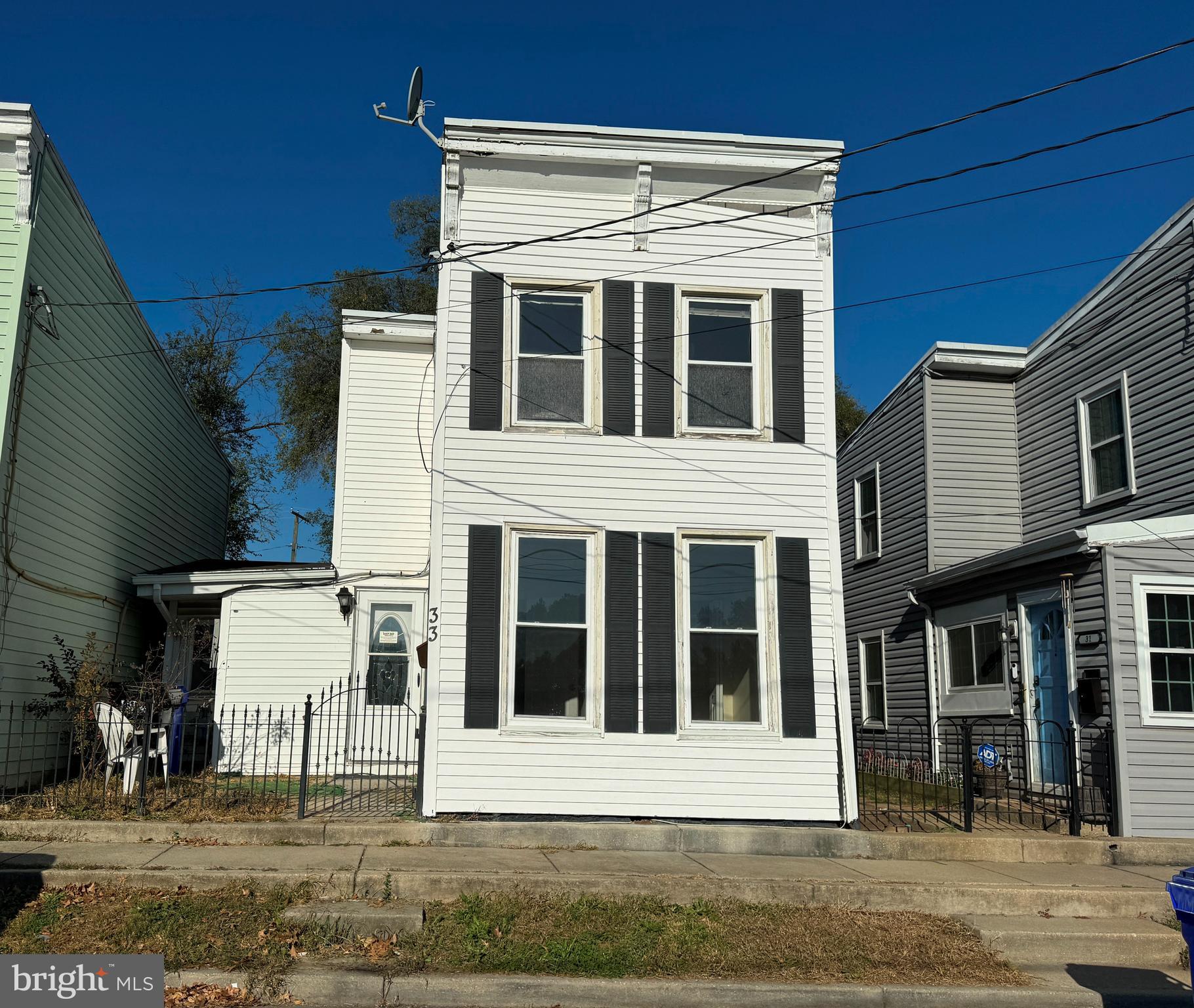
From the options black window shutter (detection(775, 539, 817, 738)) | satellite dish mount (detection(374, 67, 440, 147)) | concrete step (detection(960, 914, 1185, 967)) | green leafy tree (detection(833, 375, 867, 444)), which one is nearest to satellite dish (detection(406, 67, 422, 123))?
satellite dish mount (detection(374, 67, 440, 147))

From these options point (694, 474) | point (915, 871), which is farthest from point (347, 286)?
point (915, 871)

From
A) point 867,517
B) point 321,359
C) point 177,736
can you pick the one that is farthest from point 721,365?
point 321,359

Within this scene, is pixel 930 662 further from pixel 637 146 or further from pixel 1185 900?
pixel 1185 900

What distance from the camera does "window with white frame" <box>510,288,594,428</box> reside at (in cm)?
1174

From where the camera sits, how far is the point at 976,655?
52.7 ft

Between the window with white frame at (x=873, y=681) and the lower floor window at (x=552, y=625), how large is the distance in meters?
9.59

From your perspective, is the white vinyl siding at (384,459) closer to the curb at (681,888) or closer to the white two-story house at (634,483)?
the white two-story house at (634,483)

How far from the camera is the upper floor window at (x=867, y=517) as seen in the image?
1993cm

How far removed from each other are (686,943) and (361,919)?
236 cm

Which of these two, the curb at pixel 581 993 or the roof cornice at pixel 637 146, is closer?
the curb at pixel 581 993

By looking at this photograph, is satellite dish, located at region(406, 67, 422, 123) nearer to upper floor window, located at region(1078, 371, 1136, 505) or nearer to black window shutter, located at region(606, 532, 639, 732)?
black window shutter, located at region(606, 532, 639, 732)

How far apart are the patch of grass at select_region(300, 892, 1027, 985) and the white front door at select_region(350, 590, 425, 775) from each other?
254 inches

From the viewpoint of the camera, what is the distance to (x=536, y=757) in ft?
35.6

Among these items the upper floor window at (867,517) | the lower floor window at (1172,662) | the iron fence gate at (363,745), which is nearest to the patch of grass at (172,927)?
the iron fence gate at (363,745)
